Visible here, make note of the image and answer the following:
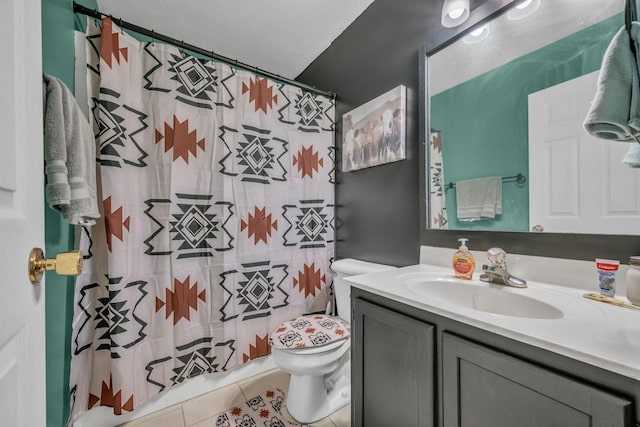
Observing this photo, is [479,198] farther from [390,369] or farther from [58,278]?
[58,278]

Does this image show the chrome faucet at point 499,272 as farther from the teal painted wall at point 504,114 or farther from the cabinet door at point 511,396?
the cabinet door at point 511,396

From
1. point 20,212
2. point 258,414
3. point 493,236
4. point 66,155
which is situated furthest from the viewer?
point 258,414

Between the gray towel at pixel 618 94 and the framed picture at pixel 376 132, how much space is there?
77 centimetres

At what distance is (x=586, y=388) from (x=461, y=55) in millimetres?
1275

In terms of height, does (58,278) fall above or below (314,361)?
above

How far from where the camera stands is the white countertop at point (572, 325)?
0.47m

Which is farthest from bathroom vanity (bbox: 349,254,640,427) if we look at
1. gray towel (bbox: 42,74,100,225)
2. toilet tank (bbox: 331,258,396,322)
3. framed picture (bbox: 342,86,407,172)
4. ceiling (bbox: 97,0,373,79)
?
ceiling (bbox: 97,0,373,79)

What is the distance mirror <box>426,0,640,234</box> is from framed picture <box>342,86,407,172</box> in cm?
17

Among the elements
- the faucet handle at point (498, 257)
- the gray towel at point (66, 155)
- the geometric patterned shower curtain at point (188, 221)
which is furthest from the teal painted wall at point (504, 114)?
the gray towel at point (66, 155)

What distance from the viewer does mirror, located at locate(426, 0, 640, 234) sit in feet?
2.68

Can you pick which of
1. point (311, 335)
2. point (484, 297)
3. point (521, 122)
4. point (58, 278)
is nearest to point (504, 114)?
point (521, 122)

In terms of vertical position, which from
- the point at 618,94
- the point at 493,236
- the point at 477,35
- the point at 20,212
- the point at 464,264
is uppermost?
the point at 477,35

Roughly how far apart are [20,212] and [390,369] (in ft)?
3.26

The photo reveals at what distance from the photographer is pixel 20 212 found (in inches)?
16.8
